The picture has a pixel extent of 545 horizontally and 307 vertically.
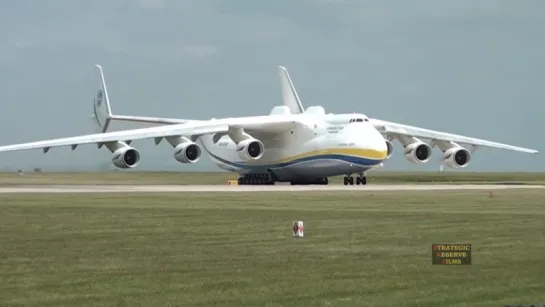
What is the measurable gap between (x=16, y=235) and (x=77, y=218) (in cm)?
621

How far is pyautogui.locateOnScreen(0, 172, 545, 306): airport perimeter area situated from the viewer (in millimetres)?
14906

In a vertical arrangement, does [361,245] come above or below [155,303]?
above

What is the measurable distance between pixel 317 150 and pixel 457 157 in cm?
1112

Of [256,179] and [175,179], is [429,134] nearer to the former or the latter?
[256,179]

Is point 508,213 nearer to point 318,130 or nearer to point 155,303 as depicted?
point 155,303

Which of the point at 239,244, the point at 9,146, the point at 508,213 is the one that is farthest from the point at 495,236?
the point at 9,146

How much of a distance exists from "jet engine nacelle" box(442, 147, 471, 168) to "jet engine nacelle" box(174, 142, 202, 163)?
1851cm

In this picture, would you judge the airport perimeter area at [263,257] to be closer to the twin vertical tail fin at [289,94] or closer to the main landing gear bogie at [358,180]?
the main landing gear bogie at [358,180]

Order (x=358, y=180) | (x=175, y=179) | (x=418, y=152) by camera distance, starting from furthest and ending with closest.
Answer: (x=175, y=179) < (x=418, y=152) < (x=358, y=180)

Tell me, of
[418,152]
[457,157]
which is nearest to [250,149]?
Answer: [418,152]

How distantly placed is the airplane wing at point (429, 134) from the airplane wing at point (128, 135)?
11.7 metres

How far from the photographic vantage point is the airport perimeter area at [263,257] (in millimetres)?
14906

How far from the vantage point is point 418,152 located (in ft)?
255

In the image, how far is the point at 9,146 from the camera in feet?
207
